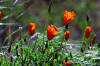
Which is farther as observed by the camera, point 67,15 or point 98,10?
point 98,10

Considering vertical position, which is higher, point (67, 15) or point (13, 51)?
point (67, 15)

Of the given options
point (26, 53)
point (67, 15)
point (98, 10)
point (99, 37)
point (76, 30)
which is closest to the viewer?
point (67, 15)

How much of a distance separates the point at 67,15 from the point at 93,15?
2.69m

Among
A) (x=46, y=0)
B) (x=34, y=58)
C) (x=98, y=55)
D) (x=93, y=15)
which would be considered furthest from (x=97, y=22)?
(x=34, y=58)

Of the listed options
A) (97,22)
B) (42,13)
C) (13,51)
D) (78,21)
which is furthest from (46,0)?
(13,51)

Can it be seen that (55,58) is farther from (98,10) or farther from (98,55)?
(98,10)

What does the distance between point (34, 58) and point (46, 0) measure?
247cm

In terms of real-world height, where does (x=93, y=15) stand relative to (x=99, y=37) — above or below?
above

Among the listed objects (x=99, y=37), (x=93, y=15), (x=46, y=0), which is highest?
(x=46, y=0)

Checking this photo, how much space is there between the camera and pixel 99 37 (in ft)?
13.2

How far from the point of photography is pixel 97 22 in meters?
4.45

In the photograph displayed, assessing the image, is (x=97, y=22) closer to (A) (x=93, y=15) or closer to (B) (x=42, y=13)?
(A) (x=93, y=15)

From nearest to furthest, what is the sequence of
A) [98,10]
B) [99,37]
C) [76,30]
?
[99,37], [76,30], [98,10]

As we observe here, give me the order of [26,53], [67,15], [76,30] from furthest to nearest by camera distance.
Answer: [76,30]
[26,53]
[67,15]
